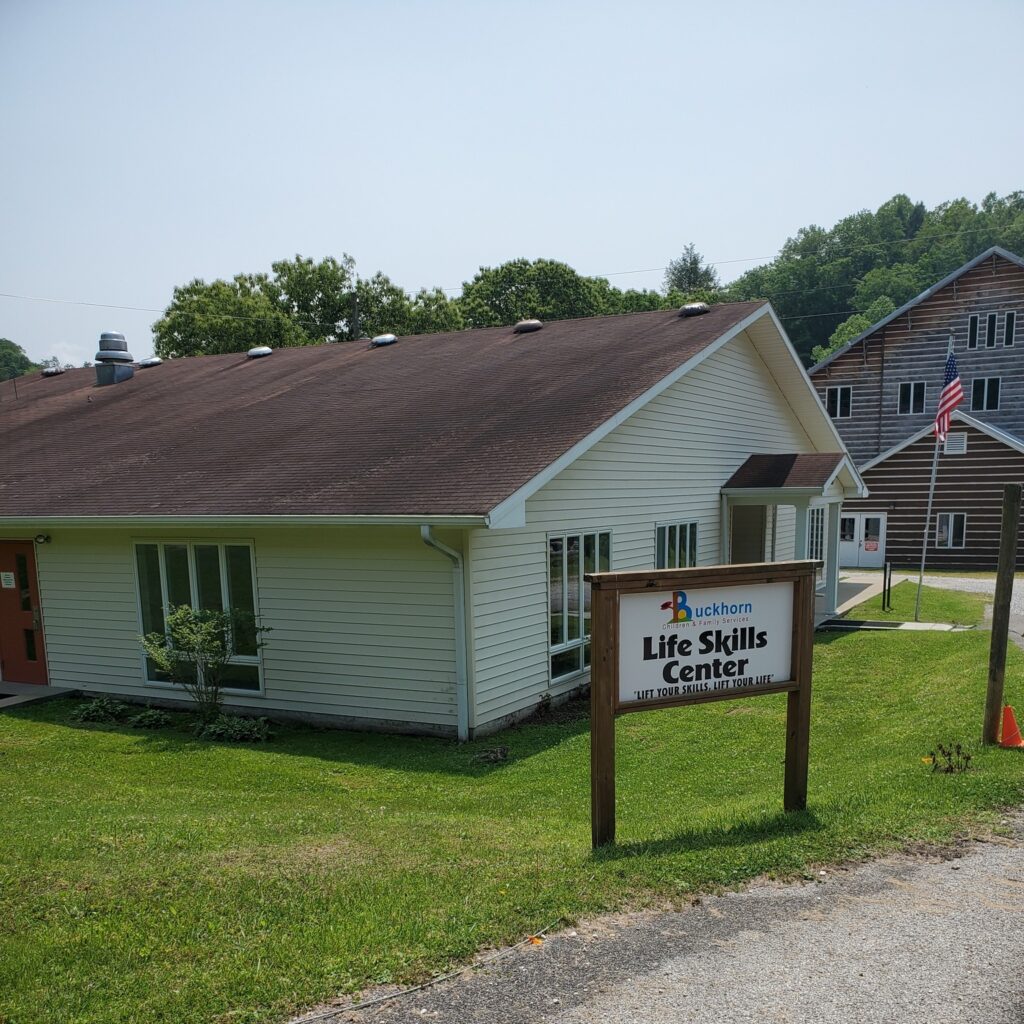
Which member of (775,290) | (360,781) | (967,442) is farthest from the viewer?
(775,290)

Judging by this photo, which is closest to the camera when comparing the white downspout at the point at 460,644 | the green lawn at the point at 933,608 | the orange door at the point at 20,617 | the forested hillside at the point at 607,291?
the white downspout at the point at 460,644

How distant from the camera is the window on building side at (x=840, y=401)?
120 ft

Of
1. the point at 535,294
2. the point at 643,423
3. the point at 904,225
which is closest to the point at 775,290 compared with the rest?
the point at 904,225

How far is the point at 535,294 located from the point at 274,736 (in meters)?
53.1

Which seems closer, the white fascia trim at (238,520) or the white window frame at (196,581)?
the white fascia trim at (238,520)

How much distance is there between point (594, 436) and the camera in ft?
35.8

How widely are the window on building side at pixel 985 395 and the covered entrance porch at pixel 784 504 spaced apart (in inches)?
685

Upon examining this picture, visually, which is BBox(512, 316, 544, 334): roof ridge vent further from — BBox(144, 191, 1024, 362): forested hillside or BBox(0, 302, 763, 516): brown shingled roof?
BBox(144, 191, 1024, 362): forested hillside

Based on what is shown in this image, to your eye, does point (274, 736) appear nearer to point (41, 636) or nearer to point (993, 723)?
point (41, 636)

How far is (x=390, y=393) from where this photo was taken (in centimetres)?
1457

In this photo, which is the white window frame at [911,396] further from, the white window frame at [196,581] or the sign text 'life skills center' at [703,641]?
the sign text 'life skills center' at [703,641]

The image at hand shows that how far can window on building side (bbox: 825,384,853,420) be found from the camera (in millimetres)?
36531

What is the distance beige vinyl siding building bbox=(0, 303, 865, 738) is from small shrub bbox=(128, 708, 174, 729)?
33.5 inches

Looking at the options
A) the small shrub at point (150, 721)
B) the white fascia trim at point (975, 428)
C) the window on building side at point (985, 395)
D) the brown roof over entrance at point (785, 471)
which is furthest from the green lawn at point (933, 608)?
the window on building side at point (985, 395)
